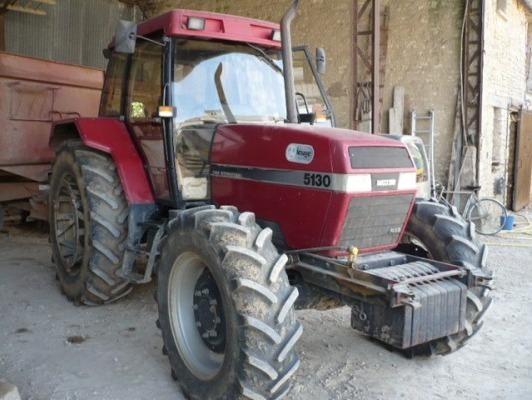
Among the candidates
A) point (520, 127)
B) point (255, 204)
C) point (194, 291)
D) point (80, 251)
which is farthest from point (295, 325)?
point (520, 127)

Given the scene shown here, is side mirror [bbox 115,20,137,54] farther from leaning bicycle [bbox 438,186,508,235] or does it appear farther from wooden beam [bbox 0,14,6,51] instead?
wooden beam [bbox 0,14,6,51]

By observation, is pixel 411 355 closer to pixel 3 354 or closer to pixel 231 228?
pixel 231 228

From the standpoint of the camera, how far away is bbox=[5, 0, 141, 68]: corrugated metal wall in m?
10.7

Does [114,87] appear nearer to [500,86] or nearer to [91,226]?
[91,226]

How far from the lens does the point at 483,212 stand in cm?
841

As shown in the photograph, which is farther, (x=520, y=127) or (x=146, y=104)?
(x=520, y=127)

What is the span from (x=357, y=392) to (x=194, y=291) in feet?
3.57

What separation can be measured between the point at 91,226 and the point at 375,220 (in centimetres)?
213

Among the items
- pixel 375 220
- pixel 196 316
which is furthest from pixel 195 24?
pixel 196 316

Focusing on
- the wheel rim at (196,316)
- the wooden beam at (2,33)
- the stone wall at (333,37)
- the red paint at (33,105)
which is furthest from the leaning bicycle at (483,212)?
the wooden beam at (2,33)

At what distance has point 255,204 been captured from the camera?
10.7 feet

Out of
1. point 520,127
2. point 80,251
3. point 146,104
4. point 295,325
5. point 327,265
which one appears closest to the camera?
point 295,325

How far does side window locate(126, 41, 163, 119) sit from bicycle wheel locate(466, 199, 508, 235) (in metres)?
6.08

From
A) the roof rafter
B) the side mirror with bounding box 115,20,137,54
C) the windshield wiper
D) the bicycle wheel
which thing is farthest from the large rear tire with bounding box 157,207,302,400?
the roof rafter
